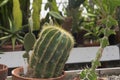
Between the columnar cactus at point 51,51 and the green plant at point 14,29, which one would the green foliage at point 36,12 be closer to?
the green plant at point 14,29

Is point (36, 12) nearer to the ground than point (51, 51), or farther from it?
farther from it

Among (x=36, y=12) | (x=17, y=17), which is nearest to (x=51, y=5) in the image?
(x=36, y=12)

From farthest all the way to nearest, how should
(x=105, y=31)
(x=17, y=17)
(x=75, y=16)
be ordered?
(x=75, y=16) < (x=17, y=17) < (x=105, y=31)

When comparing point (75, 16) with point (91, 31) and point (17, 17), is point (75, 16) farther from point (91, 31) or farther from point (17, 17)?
point (17, 17)

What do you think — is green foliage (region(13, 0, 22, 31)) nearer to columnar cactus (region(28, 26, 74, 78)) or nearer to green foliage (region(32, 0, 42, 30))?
green foliage (region(32, 0, 42, 30))

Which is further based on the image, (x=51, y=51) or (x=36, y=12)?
(x=36, y=12)

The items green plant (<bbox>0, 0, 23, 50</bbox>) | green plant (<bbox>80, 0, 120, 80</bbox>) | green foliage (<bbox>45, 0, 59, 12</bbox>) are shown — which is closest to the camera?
green plant (<bbox>80, 0, 120, 80</bbox>)

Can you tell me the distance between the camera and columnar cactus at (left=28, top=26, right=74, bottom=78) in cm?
76

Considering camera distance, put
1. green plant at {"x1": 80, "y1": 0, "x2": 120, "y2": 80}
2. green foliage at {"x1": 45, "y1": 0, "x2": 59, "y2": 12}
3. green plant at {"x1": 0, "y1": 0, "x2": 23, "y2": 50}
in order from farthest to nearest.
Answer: green foliage at {"x1": 45, "y1": 0, "x2": 59, "y2": 12} < green plant at {"x1": 0, "y1": 0, "x2": 23, "y2": 50} < green plant at {"x1": 80, "y1": 0, "x2": 120, "y2": 80}

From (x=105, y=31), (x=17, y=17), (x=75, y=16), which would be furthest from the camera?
(x=75, y=16)

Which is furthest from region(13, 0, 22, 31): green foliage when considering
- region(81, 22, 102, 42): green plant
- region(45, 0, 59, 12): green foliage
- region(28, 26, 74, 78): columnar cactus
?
region(28, 26, 74, 78): columnar cactus

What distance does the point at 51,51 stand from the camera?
757 mm

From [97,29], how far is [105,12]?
831mm

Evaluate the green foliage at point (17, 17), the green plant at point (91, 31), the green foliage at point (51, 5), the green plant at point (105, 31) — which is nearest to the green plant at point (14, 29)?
the green foliage at point (17, 17)
